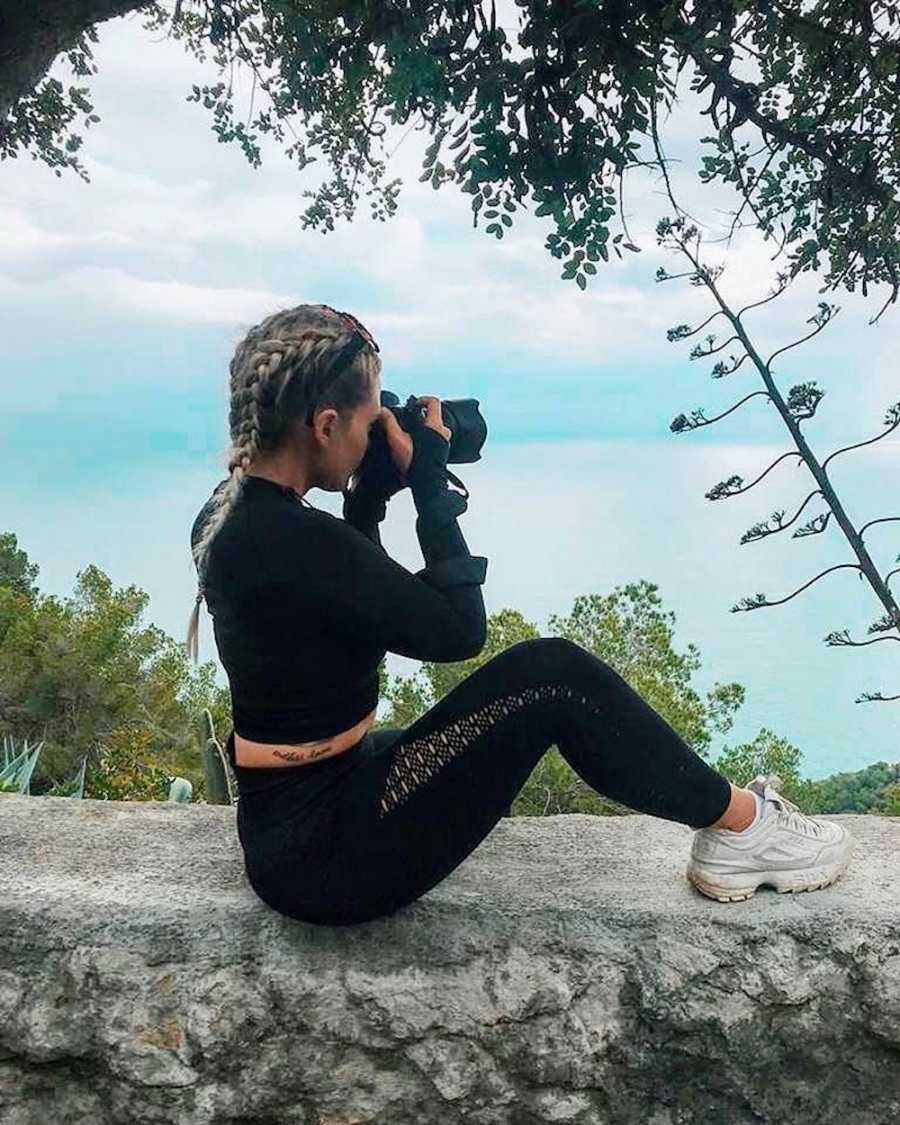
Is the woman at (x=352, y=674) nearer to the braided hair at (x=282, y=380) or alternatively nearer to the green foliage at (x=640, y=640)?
the braided hair at (x=282, y=380)

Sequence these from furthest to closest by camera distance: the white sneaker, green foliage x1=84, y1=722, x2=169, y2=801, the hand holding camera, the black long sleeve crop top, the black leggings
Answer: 1. green foliage x1=84, y1=722, x2=169, y2=801
2. the white sneaker
3. the hand holding camera
4. the black leggings
5. the black long sleeve crop top

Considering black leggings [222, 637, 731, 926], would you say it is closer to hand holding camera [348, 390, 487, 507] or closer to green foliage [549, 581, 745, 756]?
hand holding camera [348, 390, 487, 507]

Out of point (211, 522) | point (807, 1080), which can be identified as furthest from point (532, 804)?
point (211, 522)

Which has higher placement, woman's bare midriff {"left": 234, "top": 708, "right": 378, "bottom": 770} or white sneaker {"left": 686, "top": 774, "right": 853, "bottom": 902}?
woman's bare midriff {"left": 234, "top": 708, "right": 378, "bottom": 770}

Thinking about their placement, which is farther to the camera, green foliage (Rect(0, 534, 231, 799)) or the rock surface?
green foliage (Rect(0, 534, 231, 799))

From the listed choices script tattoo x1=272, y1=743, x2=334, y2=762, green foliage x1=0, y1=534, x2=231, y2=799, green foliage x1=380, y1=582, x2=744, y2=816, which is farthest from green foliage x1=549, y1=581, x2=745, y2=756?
script tattoo x1=272, y1=743, x2=334, y2=762

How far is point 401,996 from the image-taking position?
2.12 metres

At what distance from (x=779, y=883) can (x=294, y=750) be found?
3.47ft

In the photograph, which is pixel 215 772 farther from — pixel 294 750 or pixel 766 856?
pixel 766 856

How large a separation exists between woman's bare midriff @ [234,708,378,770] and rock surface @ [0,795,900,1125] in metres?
0.34

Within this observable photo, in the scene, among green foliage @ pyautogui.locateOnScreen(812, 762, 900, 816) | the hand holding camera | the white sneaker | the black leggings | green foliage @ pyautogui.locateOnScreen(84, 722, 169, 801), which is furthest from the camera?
green foliage @ pyautogui.locateOnScreen(812, 762, 900, 816)

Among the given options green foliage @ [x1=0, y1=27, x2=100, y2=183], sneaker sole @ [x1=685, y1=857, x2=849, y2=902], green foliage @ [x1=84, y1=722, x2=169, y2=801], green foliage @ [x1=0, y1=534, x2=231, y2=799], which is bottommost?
sneaker sole @ [x1=685, y1=857, x2=849, y2=902]

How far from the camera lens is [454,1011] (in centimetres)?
212

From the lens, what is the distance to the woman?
1.94 m
